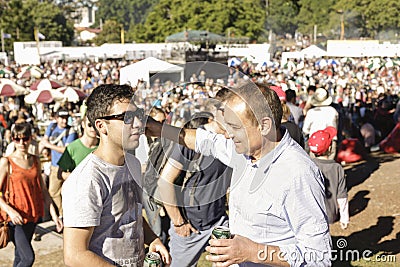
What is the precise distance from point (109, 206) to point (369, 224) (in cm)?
466

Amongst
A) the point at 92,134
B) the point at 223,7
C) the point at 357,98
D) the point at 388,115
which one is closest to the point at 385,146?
the point at 388,115

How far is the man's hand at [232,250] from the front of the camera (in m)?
2.00

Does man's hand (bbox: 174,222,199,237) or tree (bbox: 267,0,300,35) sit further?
tree (bbox: 267,0,300,35)

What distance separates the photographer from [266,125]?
222 cm

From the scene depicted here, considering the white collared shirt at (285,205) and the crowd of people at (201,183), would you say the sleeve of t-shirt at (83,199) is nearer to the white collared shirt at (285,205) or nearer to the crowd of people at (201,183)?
the crowd of people at (201,183)

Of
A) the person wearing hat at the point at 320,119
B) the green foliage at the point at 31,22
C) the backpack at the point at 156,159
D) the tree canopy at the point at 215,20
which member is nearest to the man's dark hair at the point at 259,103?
the backpack at the point at 156,159

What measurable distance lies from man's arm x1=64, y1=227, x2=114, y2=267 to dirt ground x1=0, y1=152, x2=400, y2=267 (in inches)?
120

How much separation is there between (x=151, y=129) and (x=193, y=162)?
3.70ft

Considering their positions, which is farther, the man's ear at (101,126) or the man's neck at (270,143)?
the man's ear at (101,126)

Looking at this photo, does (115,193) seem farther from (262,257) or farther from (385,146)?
(385,146)

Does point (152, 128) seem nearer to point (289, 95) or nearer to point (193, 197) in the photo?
point (193, 197)

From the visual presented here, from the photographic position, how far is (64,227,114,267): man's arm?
214 centimetres

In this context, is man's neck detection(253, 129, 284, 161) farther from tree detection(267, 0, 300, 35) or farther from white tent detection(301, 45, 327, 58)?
tree detection(267, 0, 300, 35)

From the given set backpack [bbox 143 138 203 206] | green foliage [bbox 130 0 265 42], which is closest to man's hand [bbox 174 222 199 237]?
backpack [bbox 143 138 203 206]
